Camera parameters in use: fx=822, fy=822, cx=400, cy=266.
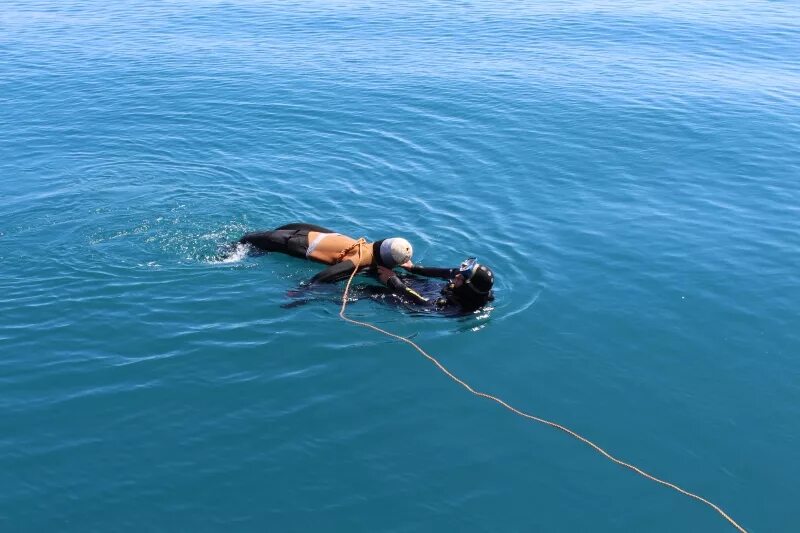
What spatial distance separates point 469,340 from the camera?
12.3 metres

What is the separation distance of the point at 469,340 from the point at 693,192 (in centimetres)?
850

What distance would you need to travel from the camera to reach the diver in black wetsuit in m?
12.6

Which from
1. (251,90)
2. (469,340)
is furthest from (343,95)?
(469,340)

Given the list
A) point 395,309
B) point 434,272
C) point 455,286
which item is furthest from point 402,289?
point 455,286

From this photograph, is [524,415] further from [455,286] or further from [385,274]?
Result: [385,274]

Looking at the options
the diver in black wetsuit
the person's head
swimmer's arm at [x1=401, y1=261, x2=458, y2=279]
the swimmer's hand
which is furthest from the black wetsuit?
the person's head

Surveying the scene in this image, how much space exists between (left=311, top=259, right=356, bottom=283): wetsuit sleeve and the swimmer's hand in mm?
451

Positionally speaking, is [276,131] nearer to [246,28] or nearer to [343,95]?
[343,95]

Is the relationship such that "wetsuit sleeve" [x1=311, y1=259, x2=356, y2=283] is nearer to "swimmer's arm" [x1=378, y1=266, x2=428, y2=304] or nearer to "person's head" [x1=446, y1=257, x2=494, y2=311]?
"swimmer's arm" [x1=378, y1=266, x2=428, y2=304]

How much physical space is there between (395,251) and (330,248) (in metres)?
1.27

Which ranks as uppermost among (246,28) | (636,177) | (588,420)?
(246,28)

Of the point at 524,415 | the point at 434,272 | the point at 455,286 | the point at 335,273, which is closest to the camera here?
the point at 524,415

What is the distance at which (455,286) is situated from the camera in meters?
12.9

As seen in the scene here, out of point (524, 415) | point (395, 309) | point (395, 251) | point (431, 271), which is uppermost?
point (395, 251)
